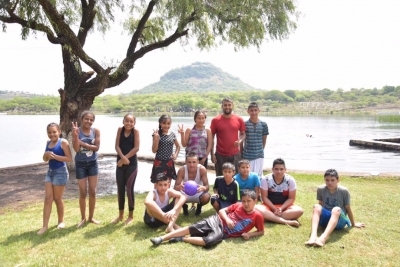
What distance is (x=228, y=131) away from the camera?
18.6 ft

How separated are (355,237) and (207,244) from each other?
1834 millimetres

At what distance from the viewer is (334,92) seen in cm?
14375

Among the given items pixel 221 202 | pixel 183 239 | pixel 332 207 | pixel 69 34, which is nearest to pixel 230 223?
pixel 183 239

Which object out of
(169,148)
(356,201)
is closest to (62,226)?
(169,148)

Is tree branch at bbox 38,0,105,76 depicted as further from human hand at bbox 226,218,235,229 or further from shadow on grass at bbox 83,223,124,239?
human hand at bbox 226,218,235,229

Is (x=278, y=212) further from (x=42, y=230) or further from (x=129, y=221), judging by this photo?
(x=42, y=230)

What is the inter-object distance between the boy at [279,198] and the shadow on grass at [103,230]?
199 centimetres

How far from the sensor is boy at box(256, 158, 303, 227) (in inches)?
184

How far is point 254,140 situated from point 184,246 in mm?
2488

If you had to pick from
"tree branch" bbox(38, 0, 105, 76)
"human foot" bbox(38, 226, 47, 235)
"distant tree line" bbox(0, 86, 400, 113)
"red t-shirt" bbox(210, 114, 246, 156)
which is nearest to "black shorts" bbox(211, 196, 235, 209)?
"red t-shirt" bbox(210, 114, 246, 156)

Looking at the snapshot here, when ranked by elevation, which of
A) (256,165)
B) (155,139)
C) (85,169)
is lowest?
(256,165)

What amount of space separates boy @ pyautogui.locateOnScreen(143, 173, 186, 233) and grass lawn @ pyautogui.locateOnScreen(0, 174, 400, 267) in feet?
0.53

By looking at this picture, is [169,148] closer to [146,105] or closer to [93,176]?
[93,176]

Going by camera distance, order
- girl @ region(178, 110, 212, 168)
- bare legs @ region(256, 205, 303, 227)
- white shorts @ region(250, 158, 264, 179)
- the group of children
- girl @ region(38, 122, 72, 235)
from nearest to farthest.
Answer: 1. the group of children
2. girl @ region(38, 122, 72, 235)
3. bare legs @ region(256, 205, 303, 227)
4. girl @ region(178, 110, 212, 168)
5. white shorts @ region(250, 158, 264, 179)
